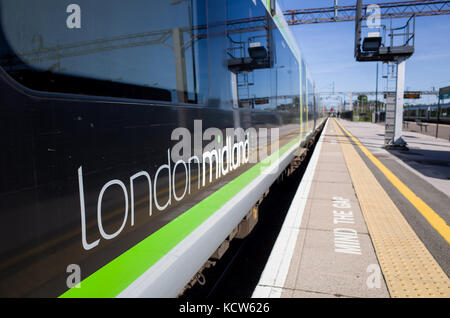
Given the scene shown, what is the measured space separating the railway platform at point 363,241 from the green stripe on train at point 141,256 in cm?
104

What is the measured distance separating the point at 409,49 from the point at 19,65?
547 inches

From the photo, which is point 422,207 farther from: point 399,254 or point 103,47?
point 103,47

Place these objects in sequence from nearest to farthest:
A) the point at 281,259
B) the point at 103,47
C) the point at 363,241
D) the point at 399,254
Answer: the point at 103,47 < the point at 281,259 < the point at 399,254 < the point at 363,241

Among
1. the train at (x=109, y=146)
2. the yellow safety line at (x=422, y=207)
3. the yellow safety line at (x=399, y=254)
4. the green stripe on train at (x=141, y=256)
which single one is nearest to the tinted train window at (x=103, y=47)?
the train at (x=109, y=146)

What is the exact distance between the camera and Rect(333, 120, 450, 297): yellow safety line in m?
3.06

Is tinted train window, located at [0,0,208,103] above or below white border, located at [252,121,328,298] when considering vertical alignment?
above

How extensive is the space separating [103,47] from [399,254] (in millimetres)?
3741

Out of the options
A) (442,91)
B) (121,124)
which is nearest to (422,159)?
(442,91)

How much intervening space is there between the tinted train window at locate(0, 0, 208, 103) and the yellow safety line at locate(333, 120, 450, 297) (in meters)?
2.61

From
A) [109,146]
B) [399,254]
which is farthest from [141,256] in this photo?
[399,254]

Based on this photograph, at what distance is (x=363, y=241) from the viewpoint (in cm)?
415

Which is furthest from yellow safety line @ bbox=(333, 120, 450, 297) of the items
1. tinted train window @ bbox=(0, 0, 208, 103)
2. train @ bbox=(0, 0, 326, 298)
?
tinted train window @ bbox=(0, 0, 208, 103)

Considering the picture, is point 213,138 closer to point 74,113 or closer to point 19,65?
point 74,113

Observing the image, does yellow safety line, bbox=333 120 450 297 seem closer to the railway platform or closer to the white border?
the railway platform
